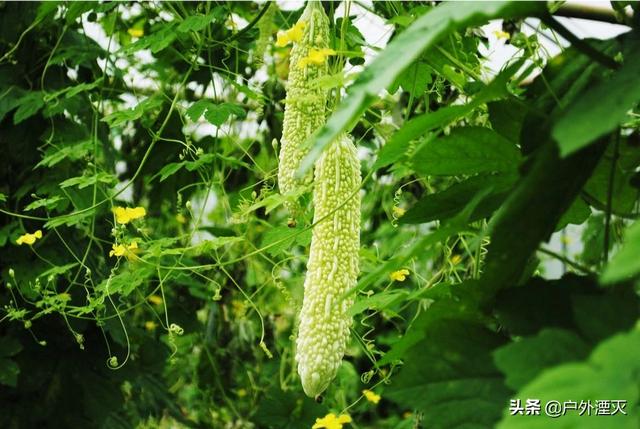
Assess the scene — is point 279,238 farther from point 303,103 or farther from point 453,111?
point 453,111

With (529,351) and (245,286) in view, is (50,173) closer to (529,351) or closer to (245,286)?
(245,286)

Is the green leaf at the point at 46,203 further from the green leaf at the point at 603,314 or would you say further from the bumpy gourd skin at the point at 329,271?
the green leaf at the point at 603,314

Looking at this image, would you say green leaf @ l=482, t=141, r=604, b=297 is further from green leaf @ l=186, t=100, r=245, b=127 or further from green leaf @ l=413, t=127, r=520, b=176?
green leaf @ l=186, t=100, r=245, b=127

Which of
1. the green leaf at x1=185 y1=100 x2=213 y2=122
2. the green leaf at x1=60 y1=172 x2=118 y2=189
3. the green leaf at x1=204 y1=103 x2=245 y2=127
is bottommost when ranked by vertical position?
the green leaf at x1=60 y1=172 x2=118 y2=189

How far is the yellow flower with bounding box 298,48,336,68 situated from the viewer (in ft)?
3.71

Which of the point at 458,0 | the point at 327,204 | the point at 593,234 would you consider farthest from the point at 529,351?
the point at 593,234

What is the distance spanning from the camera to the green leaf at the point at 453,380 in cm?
67


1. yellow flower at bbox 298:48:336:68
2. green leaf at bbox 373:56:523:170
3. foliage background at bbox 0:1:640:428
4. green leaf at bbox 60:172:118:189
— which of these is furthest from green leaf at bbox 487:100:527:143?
green leaf at bbox 60:172:118:189

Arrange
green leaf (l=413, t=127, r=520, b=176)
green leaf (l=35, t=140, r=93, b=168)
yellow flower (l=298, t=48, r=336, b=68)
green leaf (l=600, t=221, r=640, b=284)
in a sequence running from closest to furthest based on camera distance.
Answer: green leaf (l=600, t=221, r=640, b=284) → green leaf (l=413, t=127, r=520, b=176) → yellow flower (l=298, t=48, r=336, b=68) → green leaf (l=35, t=140, r=93, b=168)

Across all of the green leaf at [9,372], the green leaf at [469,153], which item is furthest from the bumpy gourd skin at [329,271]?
the green leaf at [9,372]

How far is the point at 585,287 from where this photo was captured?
2.24 feet

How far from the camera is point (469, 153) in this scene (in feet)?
3.01

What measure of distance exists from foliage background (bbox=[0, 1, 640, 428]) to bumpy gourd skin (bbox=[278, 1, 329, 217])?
39 mm

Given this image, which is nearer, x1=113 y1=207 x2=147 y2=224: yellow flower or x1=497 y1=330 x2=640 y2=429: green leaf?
x1=497 y1=330 x2=640 y2=429: green leaf
